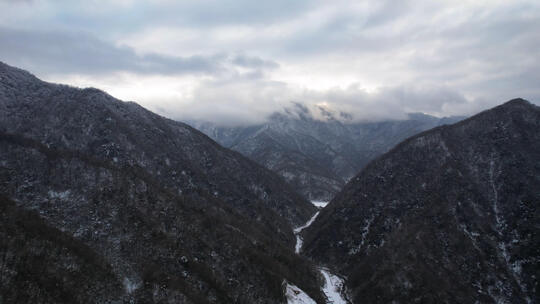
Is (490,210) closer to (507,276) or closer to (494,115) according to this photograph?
(507,276)

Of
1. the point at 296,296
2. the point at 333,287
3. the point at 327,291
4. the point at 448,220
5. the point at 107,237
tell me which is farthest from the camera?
the point at 448,220

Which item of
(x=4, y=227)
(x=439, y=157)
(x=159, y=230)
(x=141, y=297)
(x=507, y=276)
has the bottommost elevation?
(x=507, y=276)

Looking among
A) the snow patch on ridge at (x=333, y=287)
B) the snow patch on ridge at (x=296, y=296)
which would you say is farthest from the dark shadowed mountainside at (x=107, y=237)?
the snow patch on ridge at (x=333, y=287)

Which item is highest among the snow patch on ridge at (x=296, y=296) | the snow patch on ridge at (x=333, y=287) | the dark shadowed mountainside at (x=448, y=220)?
the dark shadowed mountainside at (x=448, y=220)

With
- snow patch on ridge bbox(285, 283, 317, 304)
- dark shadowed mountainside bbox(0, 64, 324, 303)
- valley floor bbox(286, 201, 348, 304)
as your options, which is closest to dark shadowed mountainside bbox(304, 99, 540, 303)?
valley floor bbox(286, 201, 348, 304)

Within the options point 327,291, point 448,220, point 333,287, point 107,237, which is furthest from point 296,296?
point 448,220

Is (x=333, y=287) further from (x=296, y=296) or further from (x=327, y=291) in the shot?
(x=296, y=296)

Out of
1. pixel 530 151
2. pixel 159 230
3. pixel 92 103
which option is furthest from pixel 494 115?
pixel 92 103

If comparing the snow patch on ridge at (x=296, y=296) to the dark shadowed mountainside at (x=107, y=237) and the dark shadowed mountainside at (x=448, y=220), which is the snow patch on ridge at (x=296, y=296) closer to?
the dark shadowed mountainside at (x=107, y=237)

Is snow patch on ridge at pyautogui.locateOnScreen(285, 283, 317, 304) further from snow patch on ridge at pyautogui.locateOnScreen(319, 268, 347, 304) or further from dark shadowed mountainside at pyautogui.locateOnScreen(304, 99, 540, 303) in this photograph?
dark shadowed mountainside at pyautogui.locateOnScreen(304, 99, 540, 303)
